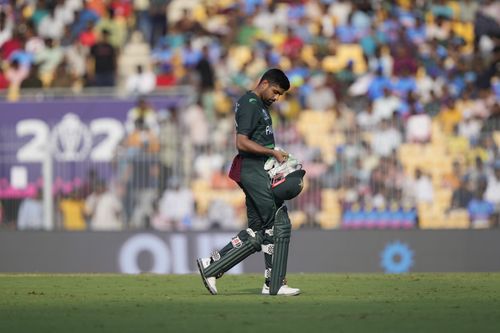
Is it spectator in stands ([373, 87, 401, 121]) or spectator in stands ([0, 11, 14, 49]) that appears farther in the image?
spectator in stands ([0, 11, 14, 49])

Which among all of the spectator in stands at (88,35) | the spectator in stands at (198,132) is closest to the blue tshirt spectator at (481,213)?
the spectator in stands at (198,132)

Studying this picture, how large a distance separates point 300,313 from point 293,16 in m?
15.6

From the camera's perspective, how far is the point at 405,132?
17703 mm

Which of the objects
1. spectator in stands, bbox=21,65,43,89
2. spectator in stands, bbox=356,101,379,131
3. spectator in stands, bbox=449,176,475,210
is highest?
spectator in stands, bbox=21,65,43,89

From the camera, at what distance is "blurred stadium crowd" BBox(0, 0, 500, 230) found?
17469mm

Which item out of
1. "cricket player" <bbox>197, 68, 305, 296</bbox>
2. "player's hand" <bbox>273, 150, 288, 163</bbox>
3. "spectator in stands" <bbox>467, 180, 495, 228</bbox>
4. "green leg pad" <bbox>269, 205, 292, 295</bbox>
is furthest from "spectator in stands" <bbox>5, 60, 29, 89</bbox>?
"player's hand" <bbox>273, 150, 288, 163</bbox>

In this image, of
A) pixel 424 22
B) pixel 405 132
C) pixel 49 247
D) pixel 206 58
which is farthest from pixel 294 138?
pixel 424 22

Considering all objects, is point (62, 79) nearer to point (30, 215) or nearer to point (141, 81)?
point (141, 81)

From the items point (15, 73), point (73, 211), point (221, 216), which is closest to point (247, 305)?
point (221, 216)

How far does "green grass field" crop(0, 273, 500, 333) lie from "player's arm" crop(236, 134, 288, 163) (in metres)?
1.41

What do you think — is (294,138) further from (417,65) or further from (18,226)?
(417,65)

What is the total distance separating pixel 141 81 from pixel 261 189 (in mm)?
12422

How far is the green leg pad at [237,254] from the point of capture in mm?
11516

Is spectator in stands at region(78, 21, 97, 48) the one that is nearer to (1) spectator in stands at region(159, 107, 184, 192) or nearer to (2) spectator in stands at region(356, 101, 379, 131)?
(2) spectator in stands at region(356, 101, 379, 131)
